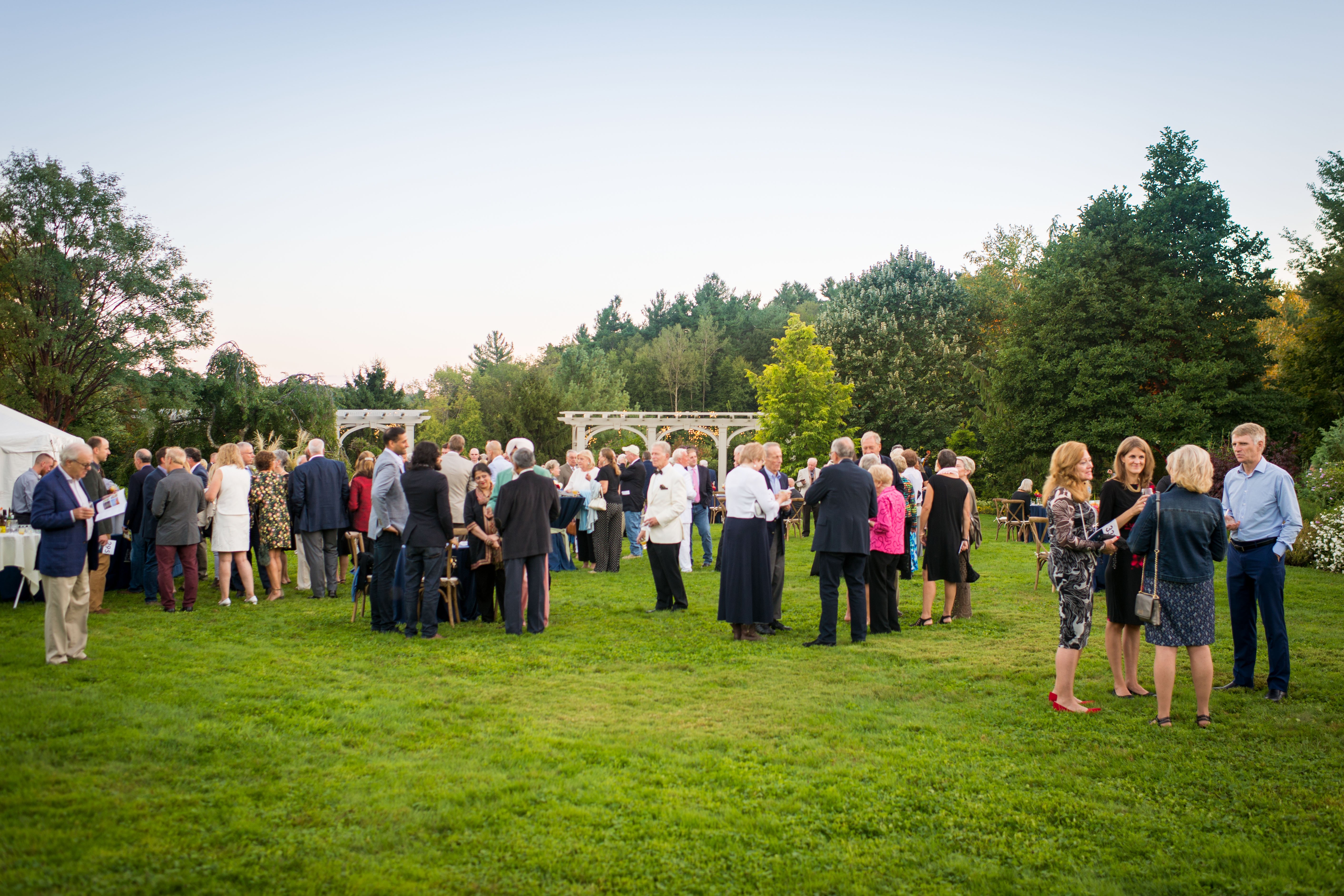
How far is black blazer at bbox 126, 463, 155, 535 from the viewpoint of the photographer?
377 inches

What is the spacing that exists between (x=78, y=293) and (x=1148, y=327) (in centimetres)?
3768

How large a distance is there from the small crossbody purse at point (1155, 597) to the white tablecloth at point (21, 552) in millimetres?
10025

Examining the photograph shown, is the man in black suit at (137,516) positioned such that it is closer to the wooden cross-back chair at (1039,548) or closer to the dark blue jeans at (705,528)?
the dark blue jeans at (705,528)

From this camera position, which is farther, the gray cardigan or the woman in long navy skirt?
the gray cardigan

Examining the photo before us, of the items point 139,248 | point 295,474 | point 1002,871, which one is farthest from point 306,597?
point 139,248

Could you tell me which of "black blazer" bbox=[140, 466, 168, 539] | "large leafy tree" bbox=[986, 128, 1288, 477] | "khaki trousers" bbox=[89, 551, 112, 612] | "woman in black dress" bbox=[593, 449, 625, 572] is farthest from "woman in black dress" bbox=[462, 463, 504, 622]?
"large leafy tree" bbox=[986, 128, 1288, 477]

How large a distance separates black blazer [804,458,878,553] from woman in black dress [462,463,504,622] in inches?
119

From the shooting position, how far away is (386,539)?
26.5 feet

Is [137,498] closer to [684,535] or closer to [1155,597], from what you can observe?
[684,535]

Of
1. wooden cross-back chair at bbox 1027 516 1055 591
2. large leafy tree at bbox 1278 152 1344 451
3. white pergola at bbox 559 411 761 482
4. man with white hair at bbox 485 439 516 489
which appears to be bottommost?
wooden cross-back chair at bbox 1027 516 1055 591

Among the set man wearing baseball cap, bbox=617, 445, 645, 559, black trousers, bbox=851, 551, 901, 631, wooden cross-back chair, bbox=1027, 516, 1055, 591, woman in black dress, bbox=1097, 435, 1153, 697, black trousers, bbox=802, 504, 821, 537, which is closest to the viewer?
woman in black dress, bbox=1097, 435, 1153, 697

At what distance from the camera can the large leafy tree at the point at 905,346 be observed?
3139cm

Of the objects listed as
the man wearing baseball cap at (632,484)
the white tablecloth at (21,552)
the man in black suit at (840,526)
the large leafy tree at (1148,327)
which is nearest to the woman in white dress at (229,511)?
the white tablecloth at (21,552)

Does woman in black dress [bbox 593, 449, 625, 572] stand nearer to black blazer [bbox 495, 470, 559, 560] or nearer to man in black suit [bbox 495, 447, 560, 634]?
man in black suit [bbox 495, 447, 560, 634]
